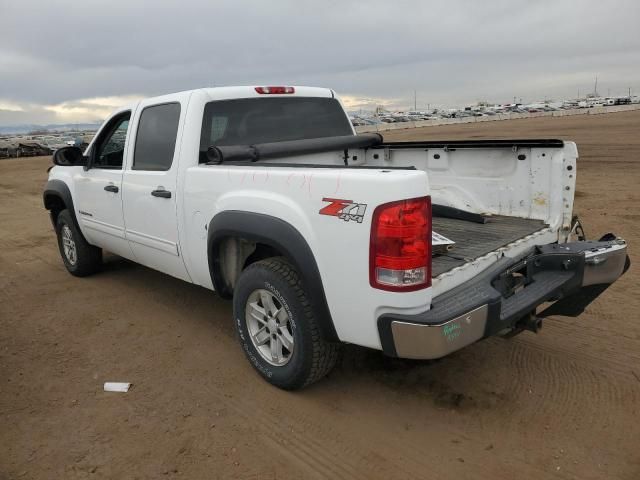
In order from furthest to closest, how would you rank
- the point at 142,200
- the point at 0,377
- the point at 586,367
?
1. the point at 142,200
2. the point at 0,377
3. the point at 586,367

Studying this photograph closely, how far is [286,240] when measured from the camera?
2.99 meters

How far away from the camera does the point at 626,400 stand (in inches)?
125

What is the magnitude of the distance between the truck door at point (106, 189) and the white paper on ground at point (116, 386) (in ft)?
5.05

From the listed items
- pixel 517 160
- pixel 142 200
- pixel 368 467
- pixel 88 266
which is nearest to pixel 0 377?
pixel 142 200

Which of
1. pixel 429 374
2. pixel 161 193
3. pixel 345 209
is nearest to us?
pixel 345 209

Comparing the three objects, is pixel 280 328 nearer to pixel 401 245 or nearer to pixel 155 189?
pixel 401 245

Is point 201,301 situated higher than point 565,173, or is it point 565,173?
point 565,173

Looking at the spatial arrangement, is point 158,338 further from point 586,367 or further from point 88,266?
point 586,367

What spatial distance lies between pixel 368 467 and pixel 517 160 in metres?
2.42

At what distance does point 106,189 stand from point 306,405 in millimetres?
2838

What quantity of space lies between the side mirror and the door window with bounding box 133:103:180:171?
1.13 metres

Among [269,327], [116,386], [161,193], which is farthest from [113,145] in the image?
[269,327]

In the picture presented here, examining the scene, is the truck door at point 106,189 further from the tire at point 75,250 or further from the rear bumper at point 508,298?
the rear bumper at point 508,298

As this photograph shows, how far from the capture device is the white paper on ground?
11.8 ft
